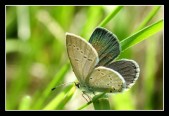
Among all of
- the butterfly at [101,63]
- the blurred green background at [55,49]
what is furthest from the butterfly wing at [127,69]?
the blurred green background at [55,49]

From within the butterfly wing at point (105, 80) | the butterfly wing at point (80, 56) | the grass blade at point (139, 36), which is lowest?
the butterfly wing at point (105, 80)

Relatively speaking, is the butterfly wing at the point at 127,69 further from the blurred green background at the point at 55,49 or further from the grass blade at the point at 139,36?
the blurred green background at the point at 55,49

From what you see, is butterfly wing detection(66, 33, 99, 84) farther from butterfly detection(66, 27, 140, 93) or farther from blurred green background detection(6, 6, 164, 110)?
blurred green background detection(6, 6, 164, 110)

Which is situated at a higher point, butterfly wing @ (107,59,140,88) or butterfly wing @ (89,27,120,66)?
butterfly wing @ (89,27,120,66)

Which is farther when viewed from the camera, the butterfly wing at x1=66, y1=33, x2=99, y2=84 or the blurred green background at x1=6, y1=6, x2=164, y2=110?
the blurred green background at x1=6, y1=6, x2=164, y2=110

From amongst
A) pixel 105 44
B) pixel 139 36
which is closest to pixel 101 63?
pixel 105 44

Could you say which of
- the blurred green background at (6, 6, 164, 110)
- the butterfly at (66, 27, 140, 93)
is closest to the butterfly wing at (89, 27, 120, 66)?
the butterfly at (66, 27, 140, 93)

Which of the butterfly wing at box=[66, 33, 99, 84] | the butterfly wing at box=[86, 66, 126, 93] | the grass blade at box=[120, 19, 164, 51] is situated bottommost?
the butterfly wing at box=[86, 66, 126, 93]
